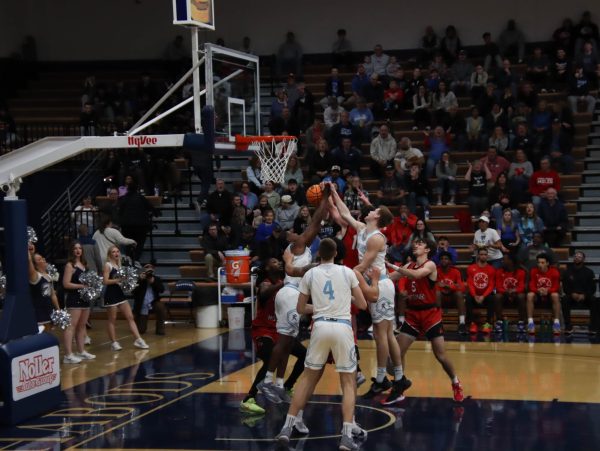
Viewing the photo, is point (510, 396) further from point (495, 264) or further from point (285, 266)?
point (495, 264)

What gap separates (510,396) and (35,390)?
5339mm

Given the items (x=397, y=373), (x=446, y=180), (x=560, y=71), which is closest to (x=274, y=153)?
(x=397, y=373)

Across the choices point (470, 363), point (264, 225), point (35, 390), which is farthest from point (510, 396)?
point (264, 225)

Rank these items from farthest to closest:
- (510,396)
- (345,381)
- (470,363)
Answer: (470,363) < (510,396) < (345,381)

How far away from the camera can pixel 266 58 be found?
26.2 metres

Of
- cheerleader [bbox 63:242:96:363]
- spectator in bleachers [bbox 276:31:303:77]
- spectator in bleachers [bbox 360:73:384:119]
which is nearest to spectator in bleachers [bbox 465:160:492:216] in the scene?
spectator in bleachers [bbox 360:73:384:119]

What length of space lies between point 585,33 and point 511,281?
8185 mm

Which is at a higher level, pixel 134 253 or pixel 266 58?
pixel 266 58

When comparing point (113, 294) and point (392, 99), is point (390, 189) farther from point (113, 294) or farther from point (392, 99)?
point (113, 294)

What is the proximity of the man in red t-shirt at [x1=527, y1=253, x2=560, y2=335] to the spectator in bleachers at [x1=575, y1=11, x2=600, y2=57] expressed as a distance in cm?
735

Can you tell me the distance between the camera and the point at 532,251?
59.0 feet

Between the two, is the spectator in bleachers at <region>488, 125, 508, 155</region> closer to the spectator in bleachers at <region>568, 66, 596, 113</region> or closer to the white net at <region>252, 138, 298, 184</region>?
the spectator in bleachers at <region>568, 66, 596, 113</region>

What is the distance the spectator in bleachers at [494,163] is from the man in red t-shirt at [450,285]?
9.65 feet

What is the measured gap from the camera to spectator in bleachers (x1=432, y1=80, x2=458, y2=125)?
73.3ft
